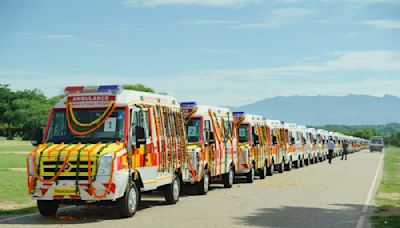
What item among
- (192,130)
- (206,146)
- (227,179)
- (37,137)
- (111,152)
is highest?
(192,130)

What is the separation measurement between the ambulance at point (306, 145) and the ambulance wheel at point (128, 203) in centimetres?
3001

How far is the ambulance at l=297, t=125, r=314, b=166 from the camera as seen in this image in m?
44.3

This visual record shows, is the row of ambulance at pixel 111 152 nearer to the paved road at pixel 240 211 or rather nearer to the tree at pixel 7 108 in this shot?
the paved road at pixel 240 211

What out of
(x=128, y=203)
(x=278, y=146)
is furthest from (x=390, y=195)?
(x=278, y=146)

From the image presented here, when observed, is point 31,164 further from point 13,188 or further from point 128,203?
point 13,188

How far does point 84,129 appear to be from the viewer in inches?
568

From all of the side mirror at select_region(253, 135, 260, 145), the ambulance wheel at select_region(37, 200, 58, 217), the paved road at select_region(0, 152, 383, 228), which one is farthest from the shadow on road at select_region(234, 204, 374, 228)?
the side mirror at select_region(253, 135, 260, 145)

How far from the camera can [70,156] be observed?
13.3 metres

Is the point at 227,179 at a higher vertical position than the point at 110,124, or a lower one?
lower

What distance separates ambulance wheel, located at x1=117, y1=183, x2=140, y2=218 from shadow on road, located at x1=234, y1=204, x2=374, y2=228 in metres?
2.22

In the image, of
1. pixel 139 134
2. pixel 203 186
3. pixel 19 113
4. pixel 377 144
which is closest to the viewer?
pixel 139 134

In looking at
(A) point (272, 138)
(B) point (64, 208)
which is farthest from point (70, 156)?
(A) point (272, 138)

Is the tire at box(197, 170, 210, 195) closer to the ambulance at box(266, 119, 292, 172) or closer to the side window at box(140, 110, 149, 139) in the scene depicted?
the side window at box(140, 110, 149, 139)

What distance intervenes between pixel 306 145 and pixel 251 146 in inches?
770
